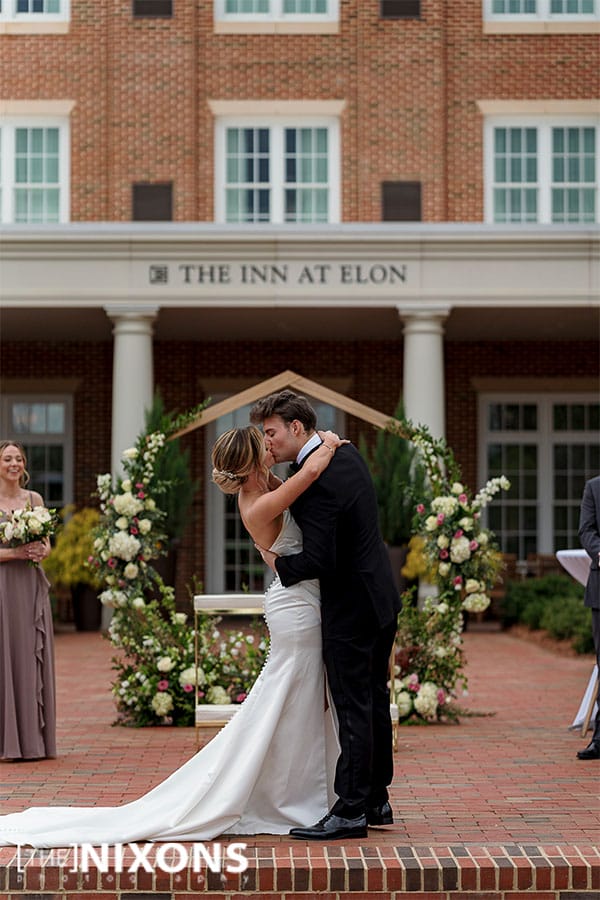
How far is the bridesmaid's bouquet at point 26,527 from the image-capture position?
9.21 m

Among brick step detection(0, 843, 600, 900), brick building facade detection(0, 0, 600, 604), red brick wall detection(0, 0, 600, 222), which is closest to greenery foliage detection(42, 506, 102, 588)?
brick building facade detection(0, 0, 600, 604)

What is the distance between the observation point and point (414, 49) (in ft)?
72.3

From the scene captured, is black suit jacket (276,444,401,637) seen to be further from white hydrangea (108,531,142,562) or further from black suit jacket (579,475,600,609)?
white hydrangea (108,531,142,562)

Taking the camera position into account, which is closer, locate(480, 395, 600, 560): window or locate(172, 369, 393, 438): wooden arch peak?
locate(172, 369, 393, 438): wooden arch peak

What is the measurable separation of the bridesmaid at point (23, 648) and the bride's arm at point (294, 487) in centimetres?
328

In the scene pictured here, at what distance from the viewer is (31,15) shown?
74.4 feet

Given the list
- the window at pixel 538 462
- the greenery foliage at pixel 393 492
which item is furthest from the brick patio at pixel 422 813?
the window at pixel 538 462

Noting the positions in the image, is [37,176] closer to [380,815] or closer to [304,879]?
[380,815]

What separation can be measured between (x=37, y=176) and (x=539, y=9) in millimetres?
8529

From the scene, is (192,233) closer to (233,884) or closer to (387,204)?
(387,204)

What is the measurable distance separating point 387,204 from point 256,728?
16.5 m

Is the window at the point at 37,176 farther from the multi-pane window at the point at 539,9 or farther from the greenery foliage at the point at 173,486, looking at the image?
the multi-pane window at the point at 539,9

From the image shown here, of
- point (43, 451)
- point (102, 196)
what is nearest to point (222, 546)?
point (43, 451)

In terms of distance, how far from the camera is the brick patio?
5922mm
